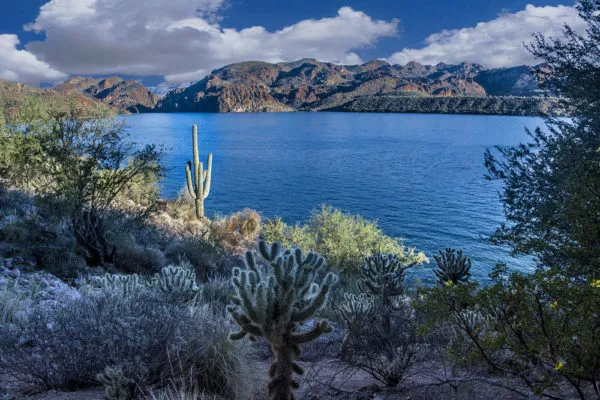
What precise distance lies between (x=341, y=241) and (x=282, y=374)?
1493cm

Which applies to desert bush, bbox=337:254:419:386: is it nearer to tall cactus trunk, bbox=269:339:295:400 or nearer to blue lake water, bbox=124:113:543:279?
tall cactus trunk, bbox=269:339:295:400

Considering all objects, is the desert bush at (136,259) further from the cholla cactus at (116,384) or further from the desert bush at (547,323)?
the desert bush at (547,323)

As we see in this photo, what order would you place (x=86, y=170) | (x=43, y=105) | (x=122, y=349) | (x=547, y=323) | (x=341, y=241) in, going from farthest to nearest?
(x=341, y=241) < (x=43, y=105) < (x=86, y=170) < (x=122, y=349) < (x=547, y=323)

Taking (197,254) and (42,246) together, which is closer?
(42,246)

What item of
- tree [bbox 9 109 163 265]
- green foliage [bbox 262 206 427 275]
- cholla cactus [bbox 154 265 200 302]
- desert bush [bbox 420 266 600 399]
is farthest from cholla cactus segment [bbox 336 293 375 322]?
green foliage [bbox 262 206 427 275]

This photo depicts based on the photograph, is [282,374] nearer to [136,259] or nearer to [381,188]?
[136,259]

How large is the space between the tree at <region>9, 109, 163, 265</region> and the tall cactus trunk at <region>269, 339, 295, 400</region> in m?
9.17

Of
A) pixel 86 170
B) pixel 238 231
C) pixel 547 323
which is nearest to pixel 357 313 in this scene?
pixel 547 323

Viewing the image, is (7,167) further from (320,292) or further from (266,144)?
(266,144)

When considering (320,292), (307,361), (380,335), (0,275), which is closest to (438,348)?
(380,335)

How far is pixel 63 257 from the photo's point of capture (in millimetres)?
9961

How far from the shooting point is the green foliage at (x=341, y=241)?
56.0 feet

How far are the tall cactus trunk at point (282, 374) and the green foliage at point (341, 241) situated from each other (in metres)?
13.2

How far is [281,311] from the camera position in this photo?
3162 millimetres
